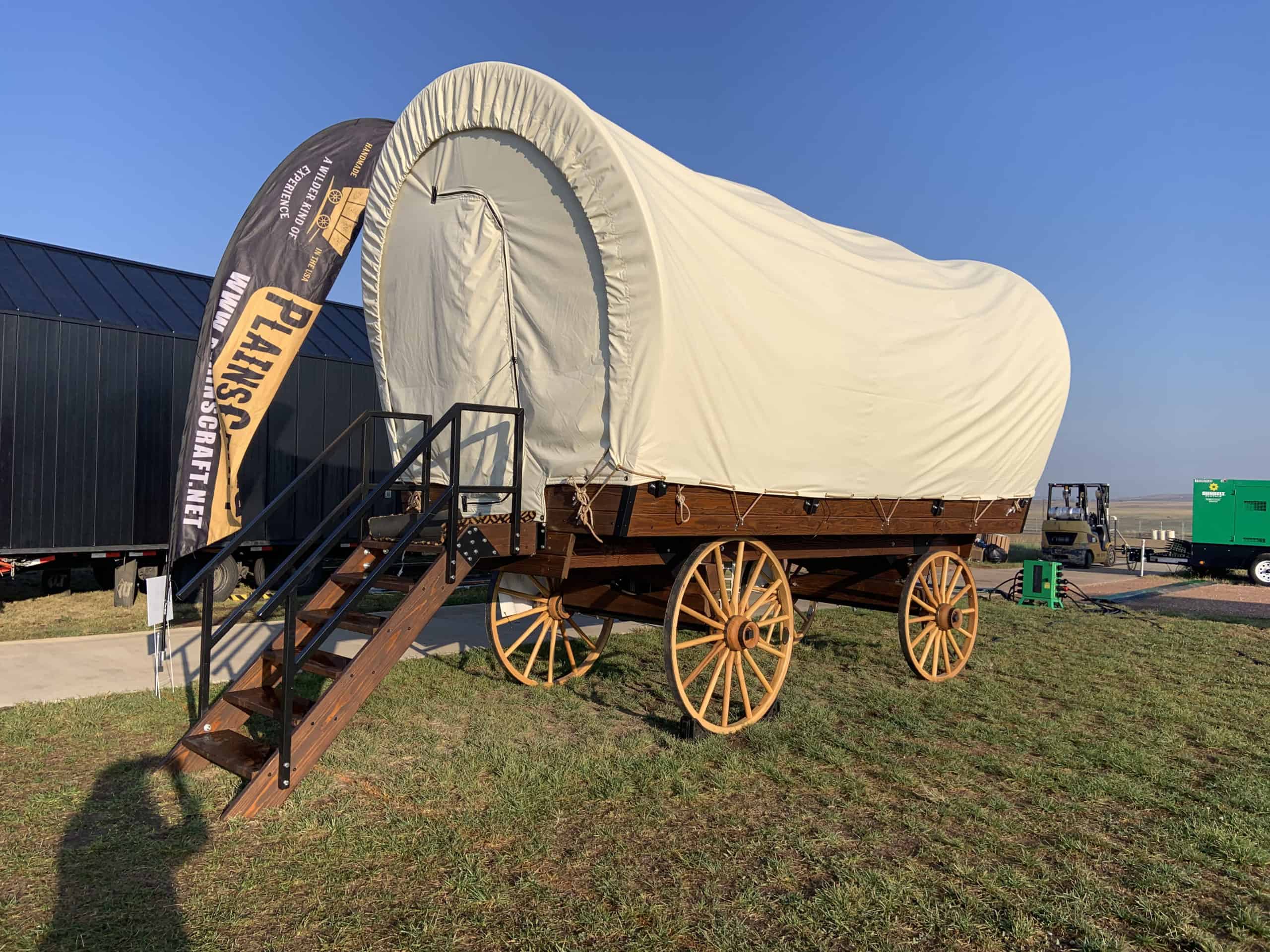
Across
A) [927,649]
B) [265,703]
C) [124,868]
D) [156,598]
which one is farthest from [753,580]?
[156,598]

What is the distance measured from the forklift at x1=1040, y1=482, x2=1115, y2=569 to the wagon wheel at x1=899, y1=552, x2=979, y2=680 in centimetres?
1433

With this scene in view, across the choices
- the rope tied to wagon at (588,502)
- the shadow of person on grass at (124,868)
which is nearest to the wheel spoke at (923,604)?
the rope tied to wagon at (588,502)

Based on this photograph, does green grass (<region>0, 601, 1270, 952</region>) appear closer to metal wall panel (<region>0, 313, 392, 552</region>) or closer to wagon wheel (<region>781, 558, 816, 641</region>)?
wagon wheel (<region>781, 558, 816, 641</region>)

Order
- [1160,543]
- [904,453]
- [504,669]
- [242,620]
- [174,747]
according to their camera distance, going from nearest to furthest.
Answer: [174,747], [904,453], [504,669], [242,620], [1160,543]

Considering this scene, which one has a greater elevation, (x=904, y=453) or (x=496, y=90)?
(x=496, y=90)

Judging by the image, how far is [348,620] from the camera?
4645mm

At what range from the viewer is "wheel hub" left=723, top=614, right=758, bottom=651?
5242 millimetres

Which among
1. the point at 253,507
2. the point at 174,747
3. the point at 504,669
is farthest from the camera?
the point at 253,507

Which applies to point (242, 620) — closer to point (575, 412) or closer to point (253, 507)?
point (253, 507)

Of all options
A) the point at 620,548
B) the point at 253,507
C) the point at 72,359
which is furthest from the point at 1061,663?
the point at 72,359

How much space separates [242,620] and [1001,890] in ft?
26.8

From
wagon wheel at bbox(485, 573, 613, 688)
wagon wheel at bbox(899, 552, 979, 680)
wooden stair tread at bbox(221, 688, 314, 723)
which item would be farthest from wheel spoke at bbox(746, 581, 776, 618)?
wooden stair tread at bbox(221, 688, 314, 723)

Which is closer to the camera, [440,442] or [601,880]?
[601,880]

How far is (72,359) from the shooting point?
9430mm
